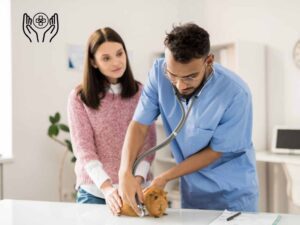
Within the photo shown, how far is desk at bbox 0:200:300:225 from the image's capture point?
1.15 m

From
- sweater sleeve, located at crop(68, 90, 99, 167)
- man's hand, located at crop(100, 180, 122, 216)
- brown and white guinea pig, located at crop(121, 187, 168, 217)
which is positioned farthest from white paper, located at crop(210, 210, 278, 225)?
sweater sleeve, located at crop(68, 90, 99, 167)

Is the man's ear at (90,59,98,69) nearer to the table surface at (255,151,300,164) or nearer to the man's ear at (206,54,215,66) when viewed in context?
the man's ear at (206,54,215,66)

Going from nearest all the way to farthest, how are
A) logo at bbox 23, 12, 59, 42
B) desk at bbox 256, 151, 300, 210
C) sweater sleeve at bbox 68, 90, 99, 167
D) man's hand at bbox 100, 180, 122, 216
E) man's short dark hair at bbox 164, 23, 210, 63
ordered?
man's short dark hair at bbox 164, 23, 210, 63, man's hand at bbox 100, 180, 122, 216, sweater sleeve at bbox 68, 90, 99, 167, logo at bbox 23, 12, 59, 42, desk at bbox 256, 151, 300, 210

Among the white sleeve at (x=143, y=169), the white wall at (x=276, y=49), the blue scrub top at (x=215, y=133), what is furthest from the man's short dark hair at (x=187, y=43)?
the white wall at (x=276, y=49)

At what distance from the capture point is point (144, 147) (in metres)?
1.54

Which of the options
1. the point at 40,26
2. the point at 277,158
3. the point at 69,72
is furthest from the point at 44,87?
the point at 277,158

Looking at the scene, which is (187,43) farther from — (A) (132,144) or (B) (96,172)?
(B) (96,172)

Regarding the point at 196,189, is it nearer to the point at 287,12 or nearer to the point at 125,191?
the point at 125,191

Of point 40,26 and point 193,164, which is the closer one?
point 193,164

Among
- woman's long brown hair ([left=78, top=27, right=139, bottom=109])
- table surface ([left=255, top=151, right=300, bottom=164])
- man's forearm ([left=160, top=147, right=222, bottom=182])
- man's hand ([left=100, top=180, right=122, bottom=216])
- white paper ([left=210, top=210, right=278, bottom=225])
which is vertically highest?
woman's long brown hair ([left=78, top=27, right=139, bottom=109])

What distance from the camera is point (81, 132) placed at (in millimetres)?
1511

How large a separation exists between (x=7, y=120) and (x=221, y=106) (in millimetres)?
1810

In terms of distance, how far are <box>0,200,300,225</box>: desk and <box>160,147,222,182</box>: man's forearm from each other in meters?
0.11

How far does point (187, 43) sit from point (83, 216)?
0.58 m
